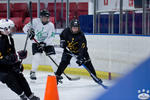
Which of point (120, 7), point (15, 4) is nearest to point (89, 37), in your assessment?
point (120, 7)

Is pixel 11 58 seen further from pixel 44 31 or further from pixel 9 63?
pixel 44 31

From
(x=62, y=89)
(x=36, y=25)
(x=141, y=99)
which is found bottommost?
(x=62, y=89)

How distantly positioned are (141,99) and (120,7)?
3495 mm

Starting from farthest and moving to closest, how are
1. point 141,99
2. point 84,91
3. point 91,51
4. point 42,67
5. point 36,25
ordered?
point 42,67, point 91,51, point 36,25, point 84,91, point 141,99

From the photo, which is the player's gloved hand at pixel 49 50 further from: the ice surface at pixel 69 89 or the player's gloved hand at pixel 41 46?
the ice surface at pixel 69 89

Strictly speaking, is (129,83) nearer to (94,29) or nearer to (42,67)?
(94,29)

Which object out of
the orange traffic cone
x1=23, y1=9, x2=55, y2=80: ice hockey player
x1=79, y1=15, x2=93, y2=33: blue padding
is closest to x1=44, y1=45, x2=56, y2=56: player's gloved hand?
x1=23, y1=9, x2=55, y2=80: ice hockey player

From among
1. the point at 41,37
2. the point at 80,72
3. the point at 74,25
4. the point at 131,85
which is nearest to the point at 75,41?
the point at 74,25

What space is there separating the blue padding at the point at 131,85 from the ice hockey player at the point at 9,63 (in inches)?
52.7

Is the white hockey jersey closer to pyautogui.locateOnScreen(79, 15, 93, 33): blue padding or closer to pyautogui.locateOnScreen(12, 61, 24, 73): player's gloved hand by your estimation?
pyautogui.locateOnScreen(79, 15, 93, 33): blue padding

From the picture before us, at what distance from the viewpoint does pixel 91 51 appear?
6.35m

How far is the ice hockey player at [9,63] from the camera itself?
11.9 feet

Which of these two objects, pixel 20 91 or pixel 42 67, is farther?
pixel 42 67

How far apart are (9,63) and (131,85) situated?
55.9 inches
